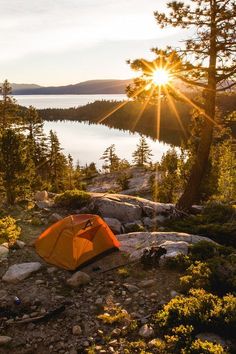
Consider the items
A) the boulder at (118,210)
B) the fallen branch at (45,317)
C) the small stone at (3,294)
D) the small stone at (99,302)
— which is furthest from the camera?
the boulder at (118,210)

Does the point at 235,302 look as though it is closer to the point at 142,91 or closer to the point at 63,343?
the point at 63,343

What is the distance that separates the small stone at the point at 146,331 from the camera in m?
8.14

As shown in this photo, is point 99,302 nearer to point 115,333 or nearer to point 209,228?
point 115,333

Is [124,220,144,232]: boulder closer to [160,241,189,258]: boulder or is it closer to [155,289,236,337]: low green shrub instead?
[160,241,189,258]: boulder

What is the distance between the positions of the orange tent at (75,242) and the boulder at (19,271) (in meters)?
0.67

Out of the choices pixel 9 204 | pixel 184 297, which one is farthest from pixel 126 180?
pixel 184 297

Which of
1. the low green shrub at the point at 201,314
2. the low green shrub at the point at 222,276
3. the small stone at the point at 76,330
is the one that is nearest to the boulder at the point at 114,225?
the low green shrub at the point at 222,276

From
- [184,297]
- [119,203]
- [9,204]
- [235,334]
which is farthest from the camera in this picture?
[9,204]

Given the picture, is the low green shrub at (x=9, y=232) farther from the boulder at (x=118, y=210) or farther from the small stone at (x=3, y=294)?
the boulder at (x=118, y=210)

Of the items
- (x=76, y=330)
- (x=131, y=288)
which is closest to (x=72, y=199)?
(x=131, y=288)

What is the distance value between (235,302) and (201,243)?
3.71m

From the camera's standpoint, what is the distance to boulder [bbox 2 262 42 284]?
1092cm

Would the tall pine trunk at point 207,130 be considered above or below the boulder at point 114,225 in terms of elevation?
above

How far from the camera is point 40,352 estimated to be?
7.91 m
